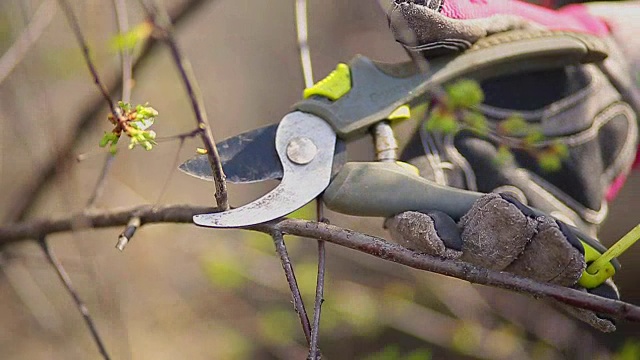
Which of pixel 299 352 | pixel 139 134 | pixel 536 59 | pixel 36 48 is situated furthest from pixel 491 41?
pixel 36 48

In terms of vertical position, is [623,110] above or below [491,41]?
below

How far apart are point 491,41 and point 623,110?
28 centimetres

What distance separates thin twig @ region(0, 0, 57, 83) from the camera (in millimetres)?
1405

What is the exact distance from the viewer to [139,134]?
77cm

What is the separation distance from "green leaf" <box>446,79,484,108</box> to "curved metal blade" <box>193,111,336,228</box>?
6.4 inches

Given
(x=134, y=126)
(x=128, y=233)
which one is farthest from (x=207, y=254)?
(x=134, y=126)

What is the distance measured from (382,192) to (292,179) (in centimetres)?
9

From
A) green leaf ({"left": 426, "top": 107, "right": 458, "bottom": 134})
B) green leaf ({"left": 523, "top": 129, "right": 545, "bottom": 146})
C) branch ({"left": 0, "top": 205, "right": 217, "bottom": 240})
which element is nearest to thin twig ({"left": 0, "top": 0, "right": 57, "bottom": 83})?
branch ({"left": 0, "top": 205, "right": 217, "bottom": 240})

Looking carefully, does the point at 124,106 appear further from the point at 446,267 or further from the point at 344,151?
the point at 446,267

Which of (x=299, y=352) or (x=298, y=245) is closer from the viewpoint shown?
(x=299, y=352)

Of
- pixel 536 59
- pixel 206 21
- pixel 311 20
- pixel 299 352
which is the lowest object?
pixel 299 352

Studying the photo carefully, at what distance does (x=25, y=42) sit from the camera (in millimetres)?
1479

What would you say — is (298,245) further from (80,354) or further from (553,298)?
(553,298)

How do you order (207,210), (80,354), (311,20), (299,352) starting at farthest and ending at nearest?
1. (311,20)
2. (80,354)
3. (299,352)
4. (207,210)
